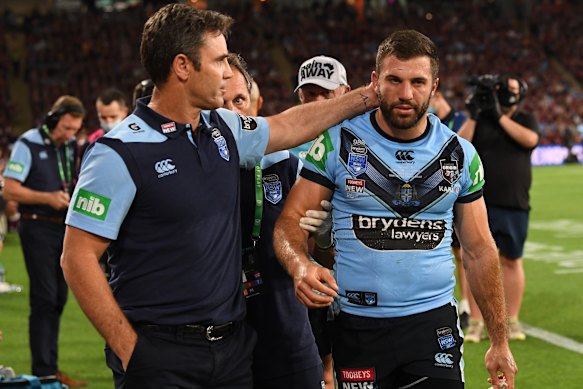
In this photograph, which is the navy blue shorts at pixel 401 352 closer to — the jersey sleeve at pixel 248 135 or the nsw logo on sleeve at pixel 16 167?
the jersey sleeve at pixel 248 135

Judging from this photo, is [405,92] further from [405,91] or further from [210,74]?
[210,74]

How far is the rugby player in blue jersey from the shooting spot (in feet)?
12.4

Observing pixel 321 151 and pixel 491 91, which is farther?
pixel 491 91

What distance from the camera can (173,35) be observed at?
3338 mm

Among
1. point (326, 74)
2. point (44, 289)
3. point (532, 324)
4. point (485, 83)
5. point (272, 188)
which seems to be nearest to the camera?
point (272, 188)

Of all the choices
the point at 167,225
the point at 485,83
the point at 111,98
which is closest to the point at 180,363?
the point at 167,225

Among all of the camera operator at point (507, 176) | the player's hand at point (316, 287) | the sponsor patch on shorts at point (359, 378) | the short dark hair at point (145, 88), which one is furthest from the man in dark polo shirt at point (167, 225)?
the camera operator at point (507, 176)

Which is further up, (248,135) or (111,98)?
(111,98)

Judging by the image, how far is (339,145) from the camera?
12.7ft

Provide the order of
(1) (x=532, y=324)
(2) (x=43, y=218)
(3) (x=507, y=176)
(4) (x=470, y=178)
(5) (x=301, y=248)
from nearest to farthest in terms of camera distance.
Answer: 1. (5) (x=301, y=248)
2. (4) (x=470, y=178)
3. (2) (x=43, y=218)
4. (3) (x=507, y=176)
5. (1) (x=532, y=324)

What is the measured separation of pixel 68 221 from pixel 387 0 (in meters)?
47.1

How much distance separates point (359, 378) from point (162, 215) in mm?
1135

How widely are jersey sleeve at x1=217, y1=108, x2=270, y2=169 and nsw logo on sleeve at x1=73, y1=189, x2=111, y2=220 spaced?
0.66 m

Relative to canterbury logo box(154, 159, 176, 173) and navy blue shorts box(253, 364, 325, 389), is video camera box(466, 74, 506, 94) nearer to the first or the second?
navy blue shorts box(253, 364, 325, 389)
